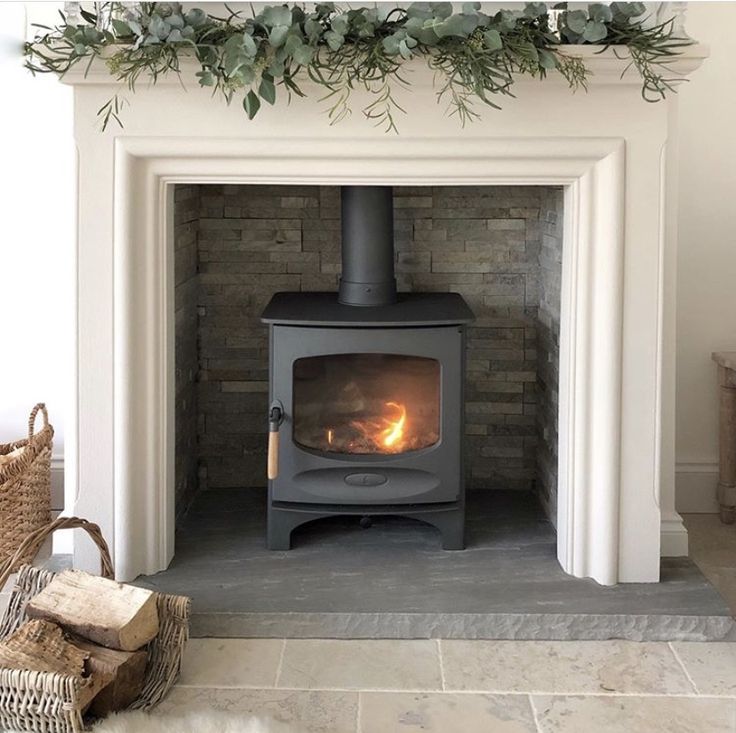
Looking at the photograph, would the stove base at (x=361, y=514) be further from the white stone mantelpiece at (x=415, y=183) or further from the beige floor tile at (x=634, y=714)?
the beige floor tile at (x=634, y=714)

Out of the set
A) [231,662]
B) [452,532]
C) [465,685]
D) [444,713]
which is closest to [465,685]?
[465,685]

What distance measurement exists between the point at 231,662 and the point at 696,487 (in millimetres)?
1706

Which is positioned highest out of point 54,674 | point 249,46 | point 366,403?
point 249,46

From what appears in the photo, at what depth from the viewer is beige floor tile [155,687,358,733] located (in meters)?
2.36

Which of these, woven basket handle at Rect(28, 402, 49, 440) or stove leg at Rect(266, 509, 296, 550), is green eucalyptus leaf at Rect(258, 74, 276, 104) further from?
woven basket handle at Rect(28, 402, 49, 440)

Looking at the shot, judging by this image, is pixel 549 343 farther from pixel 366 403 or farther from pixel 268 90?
pixel 268 90

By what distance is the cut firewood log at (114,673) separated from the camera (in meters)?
2.35

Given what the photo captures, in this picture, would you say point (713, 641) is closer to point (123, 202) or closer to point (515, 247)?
point (515, 247)

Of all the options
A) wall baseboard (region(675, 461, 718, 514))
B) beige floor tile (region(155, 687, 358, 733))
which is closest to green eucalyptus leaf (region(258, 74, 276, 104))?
beige floor tile (region(155, 687, 358, 733))

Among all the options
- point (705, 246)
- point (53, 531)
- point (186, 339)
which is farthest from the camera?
point (705, 246)

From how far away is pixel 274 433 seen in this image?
301 cm

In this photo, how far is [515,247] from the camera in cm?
352

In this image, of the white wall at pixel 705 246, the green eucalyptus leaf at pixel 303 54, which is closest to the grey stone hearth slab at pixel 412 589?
the white wall at pixel 705 246

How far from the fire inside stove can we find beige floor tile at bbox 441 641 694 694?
64 centimetres
